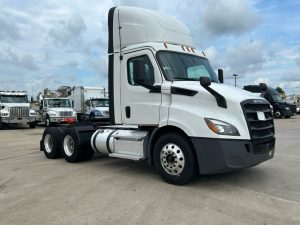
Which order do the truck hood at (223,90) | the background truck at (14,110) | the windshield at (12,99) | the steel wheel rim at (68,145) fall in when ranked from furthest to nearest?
the windshield at (12,99) → the background truck at (14,110) → the steel wheel rim at (68,145) → the truck hood at (223,90)

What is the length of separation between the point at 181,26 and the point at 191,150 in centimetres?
364

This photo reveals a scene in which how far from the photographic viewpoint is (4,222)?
16.6ft

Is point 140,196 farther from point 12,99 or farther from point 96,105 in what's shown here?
point 96,105

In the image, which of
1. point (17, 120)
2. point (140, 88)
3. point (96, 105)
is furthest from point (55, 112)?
point (140, 88)

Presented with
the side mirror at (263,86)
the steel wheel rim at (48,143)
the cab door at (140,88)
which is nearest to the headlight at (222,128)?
the cab door at (140,88)

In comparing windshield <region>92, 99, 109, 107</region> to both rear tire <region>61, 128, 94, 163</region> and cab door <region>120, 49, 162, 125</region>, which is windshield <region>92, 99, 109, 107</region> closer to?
rear tire <region>61, 128, 94, 163</region>

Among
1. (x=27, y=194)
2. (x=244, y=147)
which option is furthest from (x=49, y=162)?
(x=244, y=147)

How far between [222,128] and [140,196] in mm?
1787

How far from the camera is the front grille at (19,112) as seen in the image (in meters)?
25.1

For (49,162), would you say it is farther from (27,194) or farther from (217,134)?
(217,134)

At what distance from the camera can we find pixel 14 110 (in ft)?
82.5

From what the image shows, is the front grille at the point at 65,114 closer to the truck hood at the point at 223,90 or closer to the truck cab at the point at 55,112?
the truck cab at the point at 55,112

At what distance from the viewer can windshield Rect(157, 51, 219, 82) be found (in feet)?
24.1

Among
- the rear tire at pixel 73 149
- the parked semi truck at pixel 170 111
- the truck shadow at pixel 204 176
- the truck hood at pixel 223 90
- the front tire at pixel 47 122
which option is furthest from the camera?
the front tire at pixel 47 122
